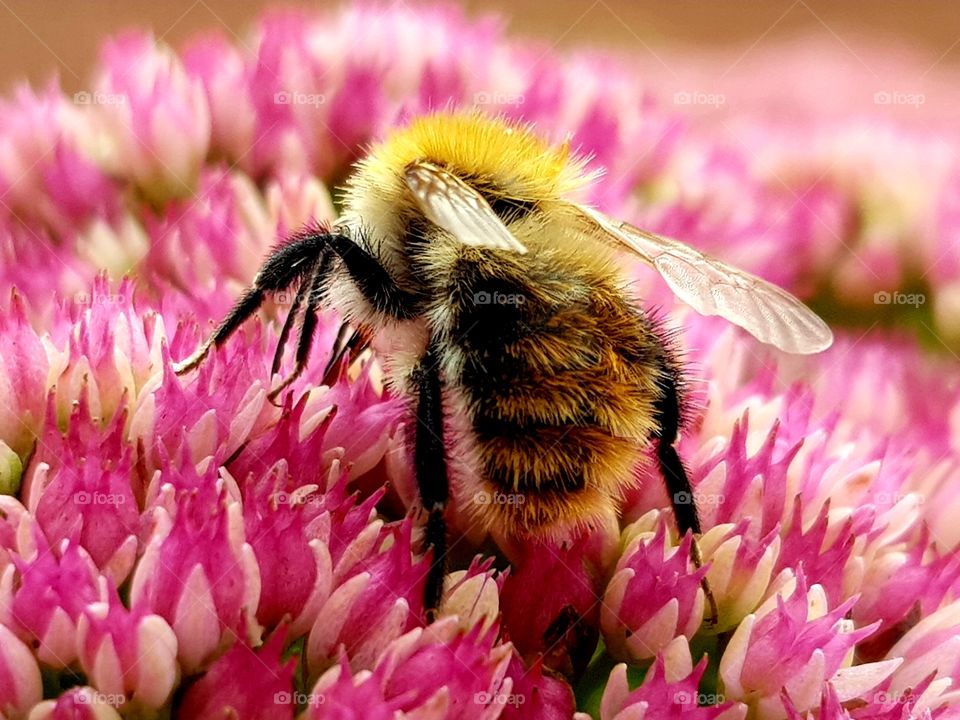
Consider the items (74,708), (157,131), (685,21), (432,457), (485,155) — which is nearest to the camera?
(74,708)

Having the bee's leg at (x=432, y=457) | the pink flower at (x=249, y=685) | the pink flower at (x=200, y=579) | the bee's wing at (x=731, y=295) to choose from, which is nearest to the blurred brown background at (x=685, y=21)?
the bee's wing at (x=731, y=295)

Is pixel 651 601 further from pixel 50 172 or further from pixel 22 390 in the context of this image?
pixel 50 172

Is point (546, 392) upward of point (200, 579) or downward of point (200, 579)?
upward

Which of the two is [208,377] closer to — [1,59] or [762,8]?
[1,59]

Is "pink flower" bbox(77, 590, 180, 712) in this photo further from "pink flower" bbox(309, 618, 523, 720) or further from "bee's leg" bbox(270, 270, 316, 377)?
"bee's leg" bbox(270, 270, 316, 377)

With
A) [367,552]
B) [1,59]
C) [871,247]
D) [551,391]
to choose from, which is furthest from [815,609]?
[1,59]

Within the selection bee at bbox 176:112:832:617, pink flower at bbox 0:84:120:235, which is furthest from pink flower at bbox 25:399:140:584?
pink flower at bbox 0:84:120:235

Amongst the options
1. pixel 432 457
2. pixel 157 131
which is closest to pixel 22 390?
pixel 432 457

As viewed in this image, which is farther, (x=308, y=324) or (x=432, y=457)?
(x=308, y=324)
